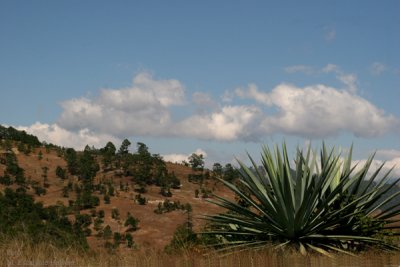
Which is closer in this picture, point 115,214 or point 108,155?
point 115,214

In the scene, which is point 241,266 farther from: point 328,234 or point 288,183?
point 328,234

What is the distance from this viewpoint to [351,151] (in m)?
13.7

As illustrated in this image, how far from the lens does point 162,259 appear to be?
6730 millimetres

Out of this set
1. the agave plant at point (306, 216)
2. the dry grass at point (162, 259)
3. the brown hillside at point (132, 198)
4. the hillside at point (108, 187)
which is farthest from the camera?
the hillside at point (108, 187)

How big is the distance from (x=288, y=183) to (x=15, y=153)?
85589mm

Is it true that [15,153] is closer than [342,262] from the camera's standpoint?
No

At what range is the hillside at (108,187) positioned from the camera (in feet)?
215

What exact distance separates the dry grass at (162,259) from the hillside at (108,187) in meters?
48.7

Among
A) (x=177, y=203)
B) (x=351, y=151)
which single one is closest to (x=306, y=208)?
(x=351, y=151)

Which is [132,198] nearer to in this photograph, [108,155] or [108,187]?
[108,187]

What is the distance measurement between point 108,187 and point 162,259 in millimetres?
76148

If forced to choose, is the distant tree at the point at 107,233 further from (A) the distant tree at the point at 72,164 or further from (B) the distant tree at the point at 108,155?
(B) the distant tree at the point at 108,155

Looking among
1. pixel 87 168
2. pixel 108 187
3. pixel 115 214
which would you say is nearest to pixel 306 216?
pixel 115 214

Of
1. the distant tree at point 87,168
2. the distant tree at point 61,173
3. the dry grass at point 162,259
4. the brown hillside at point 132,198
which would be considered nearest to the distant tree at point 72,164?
the distant tree at point 87,168
